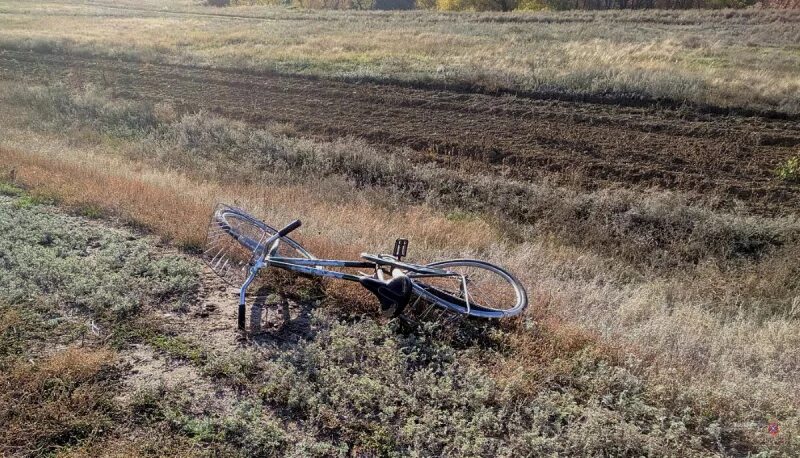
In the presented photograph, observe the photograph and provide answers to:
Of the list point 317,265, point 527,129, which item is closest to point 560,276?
point 317,265

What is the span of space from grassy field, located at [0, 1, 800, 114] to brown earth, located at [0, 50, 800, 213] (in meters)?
1.37

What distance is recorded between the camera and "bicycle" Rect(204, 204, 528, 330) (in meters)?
4.77

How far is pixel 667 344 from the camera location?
5074 mm

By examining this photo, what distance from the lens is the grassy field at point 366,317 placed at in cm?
371

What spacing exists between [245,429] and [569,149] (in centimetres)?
1252

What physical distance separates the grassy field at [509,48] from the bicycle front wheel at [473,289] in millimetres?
14226

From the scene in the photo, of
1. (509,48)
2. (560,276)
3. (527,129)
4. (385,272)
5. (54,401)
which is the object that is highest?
(509,48)

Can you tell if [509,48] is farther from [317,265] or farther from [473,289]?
[317,265]

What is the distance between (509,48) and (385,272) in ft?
76.4

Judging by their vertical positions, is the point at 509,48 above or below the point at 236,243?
above

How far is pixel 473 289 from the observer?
17.9ft

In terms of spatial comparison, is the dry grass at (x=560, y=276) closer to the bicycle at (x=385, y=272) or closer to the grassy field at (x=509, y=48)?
the bicycle at (x=385, y=272)

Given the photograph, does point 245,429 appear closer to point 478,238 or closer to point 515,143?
point 478,238

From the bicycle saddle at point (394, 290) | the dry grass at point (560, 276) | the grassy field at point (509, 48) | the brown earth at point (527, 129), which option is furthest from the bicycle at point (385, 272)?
the grassy field at point (509, 48)
